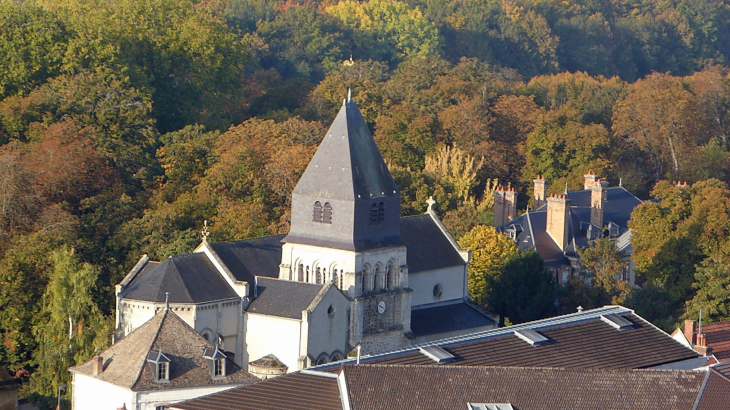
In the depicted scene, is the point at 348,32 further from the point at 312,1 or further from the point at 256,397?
the point at 256,397

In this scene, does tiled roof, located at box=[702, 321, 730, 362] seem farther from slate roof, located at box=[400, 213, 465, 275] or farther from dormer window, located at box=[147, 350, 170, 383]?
dormer window, located at box=[147, 350, 170, 383]

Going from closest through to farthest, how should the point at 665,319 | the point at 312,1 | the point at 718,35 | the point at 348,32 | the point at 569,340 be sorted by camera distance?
the point at 569,340 → the point at 665,319 → the point at 348,32 → the point at 312,1 → the point at 718,35

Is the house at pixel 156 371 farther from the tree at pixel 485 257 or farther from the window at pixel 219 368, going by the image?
the tree at pixel 485 257

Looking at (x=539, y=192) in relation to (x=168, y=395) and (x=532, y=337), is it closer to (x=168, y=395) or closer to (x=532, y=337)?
(x=532, y=337)

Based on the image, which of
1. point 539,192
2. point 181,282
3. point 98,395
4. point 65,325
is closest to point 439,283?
point 181,282

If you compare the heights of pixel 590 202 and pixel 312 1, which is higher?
pixel 312 1

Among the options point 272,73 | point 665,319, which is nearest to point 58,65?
point 272,73
